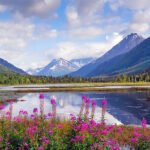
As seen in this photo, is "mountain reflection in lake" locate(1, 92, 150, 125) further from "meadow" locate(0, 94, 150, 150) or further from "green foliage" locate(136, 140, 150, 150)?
"meadow" locate(0, 94, 150, 150)

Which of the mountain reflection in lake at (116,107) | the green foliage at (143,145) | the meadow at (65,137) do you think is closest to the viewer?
the meadow at (65,137)

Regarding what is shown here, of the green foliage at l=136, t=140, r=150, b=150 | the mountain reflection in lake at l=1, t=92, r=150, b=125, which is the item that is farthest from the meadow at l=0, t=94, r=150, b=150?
the mountain reflection in lake at l=1, t=92, r=150, b=125

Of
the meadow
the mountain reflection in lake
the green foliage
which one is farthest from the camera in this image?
the mountain reflection in lake

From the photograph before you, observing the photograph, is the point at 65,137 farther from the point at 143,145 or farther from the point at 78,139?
the point at 143,145

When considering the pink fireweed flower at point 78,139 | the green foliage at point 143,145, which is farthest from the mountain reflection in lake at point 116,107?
the pink fireweed flower at point 78,139

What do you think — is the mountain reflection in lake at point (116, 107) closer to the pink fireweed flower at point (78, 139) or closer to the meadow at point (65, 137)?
the meadow at point (65, 137)

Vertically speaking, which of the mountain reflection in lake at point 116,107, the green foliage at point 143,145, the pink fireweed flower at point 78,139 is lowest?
the mountain reflection in lake at point 116,107

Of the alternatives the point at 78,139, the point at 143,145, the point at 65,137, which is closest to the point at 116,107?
the point at 143,145

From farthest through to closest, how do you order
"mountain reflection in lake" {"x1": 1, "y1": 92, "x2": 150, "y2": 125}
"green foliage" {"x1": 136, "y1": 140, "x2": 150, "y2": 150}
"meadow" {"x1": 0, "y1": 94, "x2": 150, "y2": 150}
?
"mountain reflection in lake" {"x1": 1, "y1": 92, "x2": 150, "y2": 125} → "green foliage" {"x1": 136, "y1": 140, "x2": 150, "y2": 150} → "meadow" {"x1": 0, "y1": 94, "x2": 150, "y2": 150}

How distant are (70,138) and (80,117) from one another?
945mm

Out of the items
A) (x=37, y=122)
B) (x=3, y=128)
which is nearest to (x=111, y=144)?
(x=37, y=122)

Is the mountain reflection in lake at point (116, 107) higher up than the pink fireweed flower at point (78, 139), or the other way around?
the pink fireweed flower at point (78, 139)

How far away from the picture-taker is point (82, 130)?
12875mm

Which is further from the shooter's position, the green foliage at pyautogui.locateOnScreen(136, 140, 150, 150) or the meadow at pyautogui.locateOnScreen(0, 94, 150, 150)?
the green foliage at pyautogui.locateOnScreen(136, 140, 150, 150)
